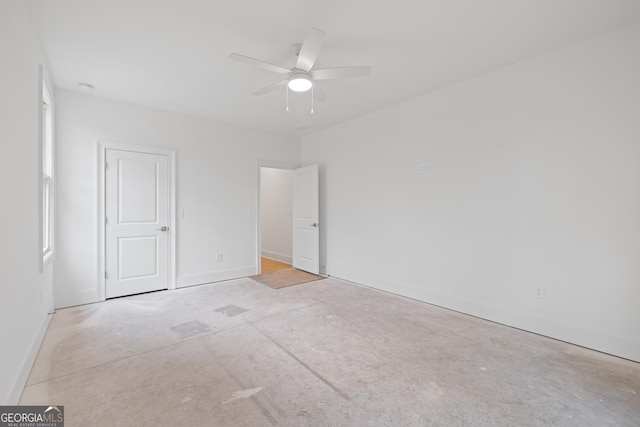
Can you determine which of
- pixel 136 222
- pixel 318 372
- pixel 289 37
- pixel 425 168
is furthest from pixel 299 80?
pixel 136 222

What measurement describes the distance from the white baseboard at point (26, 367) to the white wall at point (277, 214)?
430 centimetres

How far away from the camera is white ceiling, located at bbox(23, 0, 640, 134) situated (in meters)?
2.11

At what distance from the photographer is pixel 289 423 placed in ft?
5.35

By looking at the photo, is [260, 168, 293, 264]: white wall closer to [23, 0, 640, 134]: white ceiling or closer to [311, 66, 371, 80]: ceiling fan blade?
[23, 0, 640, 134]: white ceiling

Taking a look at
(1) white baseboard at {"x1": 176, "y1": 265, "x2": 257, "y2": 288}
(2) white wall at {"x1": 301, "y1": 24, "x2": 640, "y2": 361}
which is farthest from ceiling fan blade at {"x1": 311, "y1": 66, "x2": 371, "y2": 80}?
(1) white baseboard at {"x1": 176, "y1": 265, "x2": 257, "y2": 288}

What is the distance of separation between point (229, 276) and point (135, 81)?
10.3 feet

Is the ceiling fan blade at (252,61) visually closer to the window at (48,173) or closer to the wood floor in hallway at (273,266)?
the window at (48,173)

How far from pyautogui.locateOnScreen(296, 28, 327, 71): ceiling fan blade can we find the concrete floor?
2.42 m

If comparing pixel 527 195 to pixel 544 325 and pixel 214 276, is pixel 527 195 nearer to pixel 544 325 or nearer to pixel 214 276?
pixel 544 325

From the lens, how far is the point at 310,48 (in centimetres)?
212

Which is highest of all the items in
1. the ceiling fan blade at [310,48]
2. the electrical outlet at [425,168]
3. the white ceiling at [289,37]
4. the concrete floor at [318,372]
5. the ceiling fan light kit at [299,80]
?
the white ceiling at [289,37]

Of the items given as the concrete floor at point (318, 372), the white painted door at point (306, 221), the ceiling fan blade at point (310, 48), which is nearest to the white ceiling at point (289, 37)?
the ceiling fan blade at point (310, 48)

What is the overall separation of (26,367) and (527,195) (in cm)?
448

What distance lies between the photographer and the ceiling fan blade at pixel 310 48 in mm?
1957
